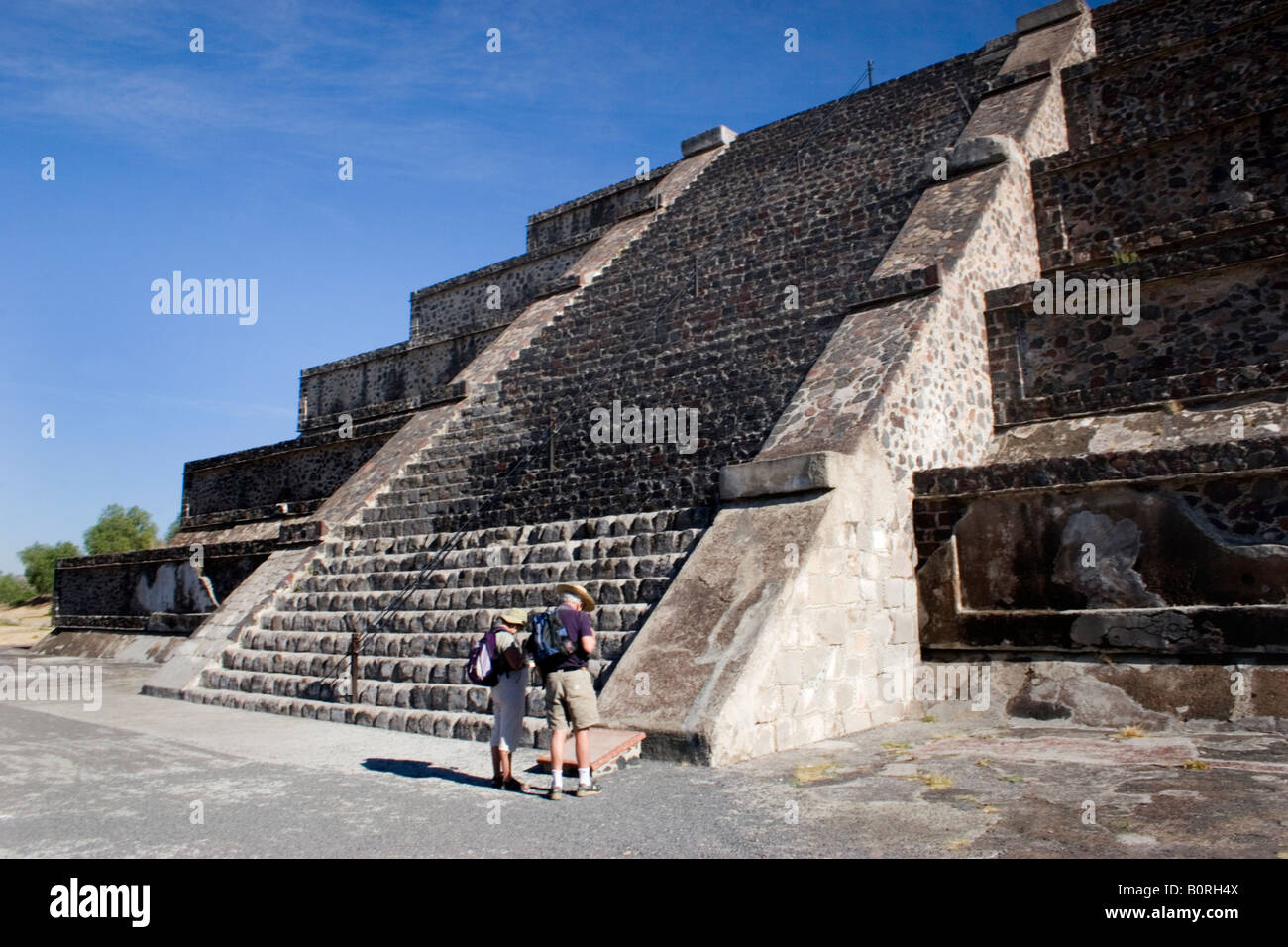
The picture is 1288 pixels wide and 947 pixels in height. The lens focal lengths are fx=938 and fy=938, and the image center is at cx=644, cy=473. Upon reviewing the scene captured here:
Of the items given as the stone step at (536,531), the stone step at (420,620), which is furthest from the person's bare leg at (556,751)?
the stone step at (536,531)

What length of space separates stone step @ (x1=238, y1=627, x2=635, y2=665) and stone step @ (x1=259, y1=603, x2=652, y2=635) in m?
0.06

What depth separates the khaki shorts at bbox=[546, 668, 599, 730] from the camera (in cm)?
526

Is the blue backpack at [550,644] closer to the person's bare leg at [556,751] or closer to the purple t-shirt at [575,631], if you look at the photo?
the purple t-shirt at [575,631]

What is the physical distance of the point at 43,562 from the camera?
37.0 meters

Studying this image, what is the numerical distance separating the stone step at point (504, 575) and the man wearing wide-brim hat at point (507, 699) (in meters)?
2.45

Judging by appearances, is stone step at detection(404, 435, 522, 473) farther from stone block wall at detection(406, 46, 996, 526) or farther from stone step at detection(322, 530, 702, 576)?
stone step at detection(322, 530, 702, 576)

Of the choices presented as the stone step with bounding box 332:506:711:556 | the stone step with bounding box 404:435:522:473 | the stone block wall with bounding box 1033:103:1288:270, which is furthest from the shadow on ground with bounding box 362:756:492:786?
the stone block wall with bounding box 1033:103:1288:270

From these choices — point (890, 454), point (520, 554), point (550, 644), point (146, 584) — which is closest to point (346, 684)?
point (520, 554)

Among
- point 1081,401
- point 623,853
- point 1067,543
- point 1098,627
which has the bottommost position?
point 623,853
